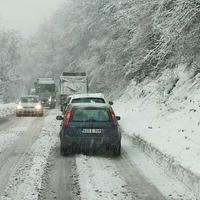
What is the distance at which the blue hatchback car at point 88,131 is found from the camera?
51.4 ft

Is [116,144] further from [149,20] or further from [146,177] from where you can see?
[149,20]

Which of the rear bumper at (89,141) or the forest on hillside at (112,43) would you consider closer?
the rear bumper at (89,141)

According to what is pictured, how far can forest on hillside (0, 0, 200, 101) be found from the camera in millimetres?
20625

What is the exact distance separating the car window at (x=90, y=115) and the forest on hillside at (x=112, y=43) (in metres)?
4.98

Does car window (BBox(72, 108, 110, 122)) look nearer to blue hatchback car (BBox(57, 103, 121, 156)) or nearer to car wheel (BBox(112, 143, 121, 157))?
blue hatchback car (BBox(57, 103, 121, 156))

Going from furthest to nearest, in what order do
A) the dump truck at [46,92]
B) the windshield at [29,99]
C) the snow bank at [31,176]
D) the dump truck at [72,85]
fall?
the dump truck at [46,92]
the dump truck at [72,85]
the windshield at [29,99]
the snow bank at [31,176]

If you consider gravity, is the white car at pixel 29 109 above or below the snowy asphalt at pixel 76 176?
above

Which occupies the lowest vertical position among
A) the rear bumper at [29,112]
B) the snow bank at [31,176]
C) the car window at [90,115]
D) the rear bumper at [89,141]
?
the snow bank at [31,176]

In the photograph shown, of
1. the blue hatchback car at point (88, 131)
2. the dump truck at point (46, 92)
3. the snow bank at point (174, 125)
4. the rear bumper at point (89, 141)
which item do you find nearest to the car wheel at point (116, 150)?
the blue hatchback car at point (88, 131)

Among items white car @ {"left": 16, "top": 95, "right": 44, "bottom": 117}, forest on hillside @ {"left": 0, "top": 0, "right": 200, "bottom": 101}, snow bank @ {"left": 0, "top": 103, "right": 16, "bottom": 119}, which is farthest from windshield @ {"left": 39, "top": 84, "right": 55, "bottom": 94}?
white car @ {"left": 16, "top": 95, "right": 44, "bottom": 117}

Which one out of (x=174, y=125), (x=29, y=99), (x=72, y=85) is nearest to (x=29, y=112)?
(x=29, y=99)

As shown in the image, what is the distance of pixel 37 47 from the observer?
329 feet

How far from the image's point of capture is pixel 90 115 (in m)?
16.0

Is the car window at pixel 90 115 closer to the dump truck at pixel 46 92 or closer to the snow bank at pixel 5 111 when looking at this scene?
the snow bank at pixel 5 111
